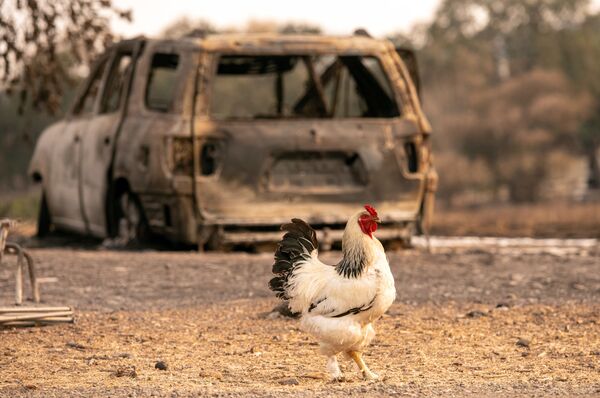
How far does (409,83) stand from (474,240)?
5.52 meters

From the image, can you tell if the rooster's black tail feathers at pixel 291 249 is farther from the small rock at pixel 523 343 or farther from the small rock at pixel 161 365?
the small rock at pixel 523 343

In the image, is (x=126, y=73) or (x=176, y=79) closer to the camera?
(x=176, y=79)

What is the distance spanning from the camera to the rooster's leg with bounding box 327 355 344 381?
284 inches

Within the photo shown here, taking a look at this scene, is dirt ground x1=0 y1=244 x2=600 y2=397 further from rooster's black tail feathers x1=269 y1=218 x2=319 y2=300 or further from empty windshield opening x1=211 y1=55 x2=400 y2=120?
empty windshield opening x1=211 y1=55 x2=400 y2=120

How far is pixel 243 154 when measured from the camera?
1268 cm

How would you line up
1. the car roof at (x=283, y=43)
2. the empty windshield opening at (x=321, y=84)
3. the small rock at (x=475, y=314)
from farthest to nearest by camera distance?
the empty windshield opening at (x=321, y=84), the car roof at (x=283, y=43), the small rock at (x=475, y=314)

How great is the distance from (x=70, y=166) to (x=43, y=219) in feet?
5.12

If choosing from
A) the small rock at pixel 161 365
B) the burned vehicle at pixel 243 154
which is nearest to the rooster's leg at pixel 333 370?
the small rock at pixel 161 365

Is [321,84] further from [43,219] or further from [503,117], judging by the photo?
[503,117]

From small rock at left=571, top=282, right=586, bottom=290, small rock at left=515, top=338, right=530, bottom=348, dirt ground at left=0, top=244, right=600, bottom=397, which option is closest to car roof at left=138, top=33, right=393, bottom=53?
dirt ground at left=0, top=244, right=600, bottom=397

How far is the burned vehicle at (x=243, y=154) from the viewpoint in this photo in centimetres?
1263

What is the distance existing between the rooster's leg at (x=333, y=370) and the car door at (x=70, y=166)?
7.54 m

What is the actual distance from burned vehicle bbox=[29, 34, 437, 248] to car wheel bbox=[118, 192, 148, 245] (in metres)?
0.02

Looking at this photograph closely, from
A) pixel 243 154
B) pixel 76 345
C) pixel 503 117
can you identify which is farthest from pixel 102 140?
pixel 503 117
